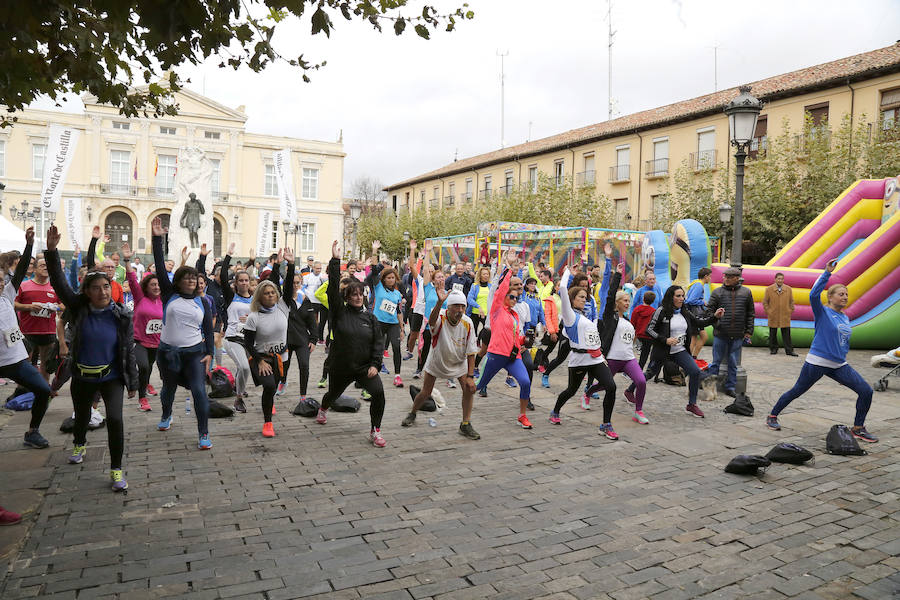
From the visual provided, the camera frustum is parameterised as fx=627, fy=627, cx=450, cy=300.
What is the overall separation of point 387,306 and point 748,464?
496cm

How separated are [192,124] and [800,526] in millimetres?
52506

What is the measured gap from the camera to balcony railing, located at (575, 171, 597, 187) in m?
35.3

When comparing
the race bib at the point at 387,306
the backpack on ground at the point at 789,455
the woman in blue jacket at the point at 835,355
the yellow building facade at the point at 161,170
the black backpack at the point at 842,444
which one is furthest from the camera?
the yellow building facade at the point at 161,170

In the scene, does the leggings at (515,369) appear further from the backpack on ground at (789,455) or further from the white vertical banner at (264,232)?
the white vertical banner at (264,232)

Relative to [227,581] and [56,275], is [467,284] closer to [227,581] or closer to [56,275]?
[56,275]

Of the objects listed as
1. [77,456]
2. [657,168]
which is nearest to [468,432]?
[77,456]

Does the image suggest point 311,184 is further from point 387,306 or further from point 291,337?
point 291,337

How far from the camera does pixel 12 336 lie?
535cm

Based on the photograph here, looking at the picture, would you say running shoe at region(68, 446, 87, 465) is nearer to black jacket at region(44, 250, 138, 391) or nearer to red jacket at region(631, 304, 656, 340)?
black jacket at region(44, 250, 138, 391)

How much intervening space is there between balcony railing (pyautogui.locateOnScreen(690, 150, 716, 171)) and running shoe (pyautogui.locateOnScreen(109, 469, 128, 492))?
91.3ft

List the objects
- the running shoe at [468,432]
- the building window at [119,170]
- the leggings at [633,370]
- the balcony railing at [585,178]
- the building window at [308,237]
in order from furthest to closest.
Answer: the building window at [308,237] < the building window at [119,170] < the balcony railing at [585,178] < the leggings at [633,370] < the running shoe at [468,432]

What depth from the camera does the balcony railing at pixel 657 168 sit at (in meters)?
31.3

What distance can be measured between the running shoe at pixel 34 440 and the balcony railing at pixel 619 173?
Result: 31129 millimetres

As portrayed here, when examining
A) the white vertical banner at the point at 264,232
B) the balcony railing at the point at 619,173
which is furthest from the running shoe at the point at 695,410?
the balcony railing at the point at 619,173
